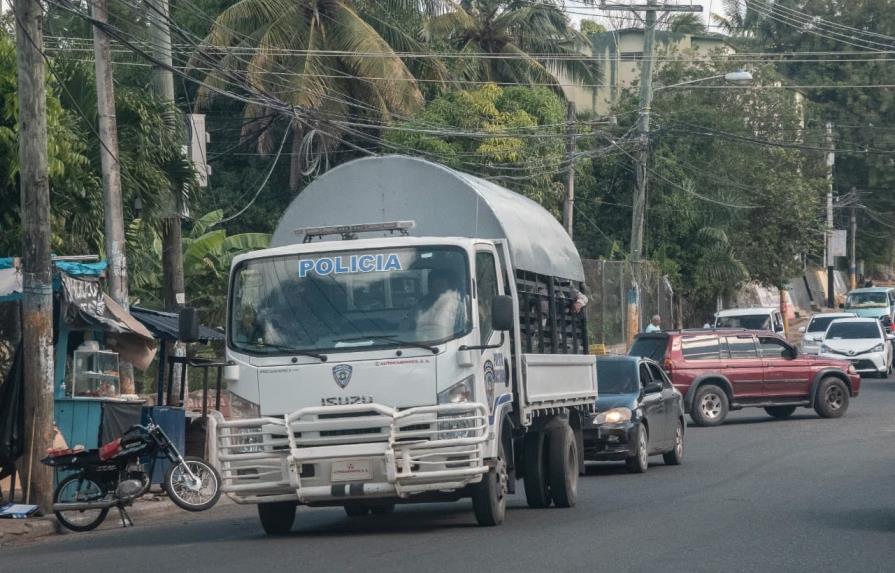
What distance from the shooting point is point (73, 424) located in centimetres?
1634

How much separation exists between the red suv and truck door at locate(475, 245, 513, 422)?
542 inches

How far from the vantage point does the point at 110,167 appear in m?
17.1

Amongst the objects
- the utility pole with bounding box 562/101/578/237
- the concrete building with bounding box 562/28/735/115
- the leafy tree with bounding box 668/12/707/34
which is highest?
the leafy tree with bounding box 668/12/707/34

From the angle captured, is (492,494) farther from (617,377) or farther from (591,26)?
(591,26)

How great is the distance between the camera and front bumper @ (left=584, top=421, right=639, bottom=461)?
18078 mm

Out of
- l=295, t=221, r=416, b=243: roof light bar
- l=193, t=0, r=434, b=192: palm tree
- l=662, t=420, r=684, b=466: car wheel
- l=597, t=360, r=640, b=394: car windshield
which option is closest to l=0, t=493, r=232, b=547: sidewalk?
l=295, t=221, r=416, b=243: roof light bar

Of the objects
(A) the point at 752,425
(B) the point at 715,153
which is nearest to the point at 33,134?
(A) the point at 752,425

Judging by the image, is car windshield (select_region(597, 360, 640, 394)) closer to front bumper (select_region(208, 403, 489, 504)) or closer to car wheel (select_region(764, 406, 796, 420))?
front bumper (select_region(208, 403, 489, 504))

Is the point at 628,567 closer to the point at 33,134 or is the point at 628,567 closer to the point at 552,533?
the point at 552,533

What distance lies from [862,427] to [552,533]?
14692 mm

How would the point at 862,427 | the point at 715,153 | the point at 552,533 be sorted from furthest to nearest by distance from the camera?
the point at 715,153, the point at 862,427, the point at 552,533

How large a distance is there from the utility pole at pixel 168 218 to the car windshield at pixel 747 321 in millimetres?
20137

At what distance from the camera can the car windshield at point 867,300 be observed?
48.8 m

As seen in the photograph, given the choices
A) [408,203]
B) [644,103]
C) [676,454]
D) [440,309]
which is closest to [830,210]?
[644,103]
